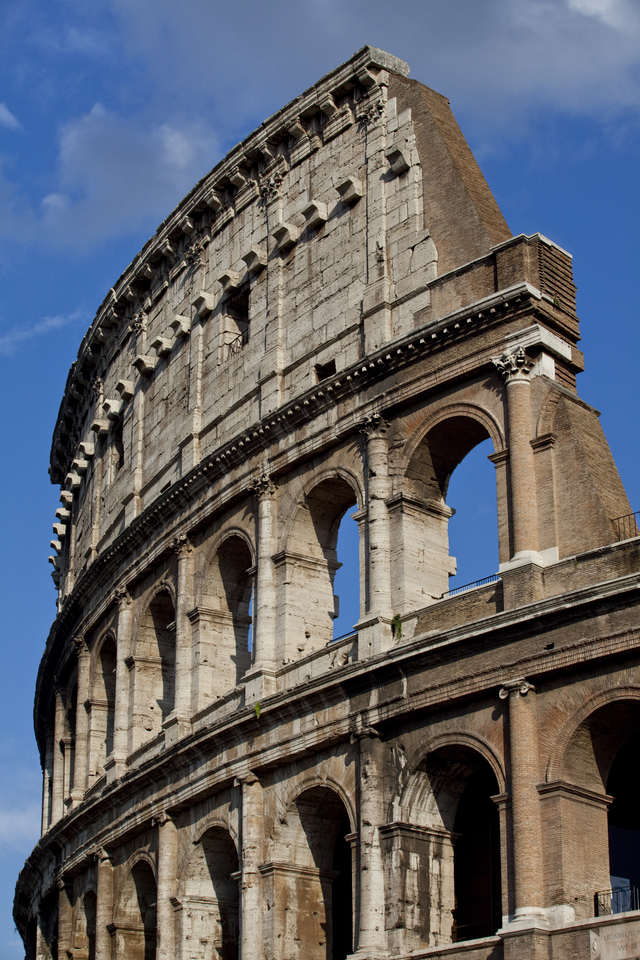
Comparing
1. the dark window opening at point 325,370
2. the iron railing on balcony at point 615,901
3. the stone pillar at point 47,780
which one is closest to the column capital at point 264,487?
the dark window opening at point 325,370

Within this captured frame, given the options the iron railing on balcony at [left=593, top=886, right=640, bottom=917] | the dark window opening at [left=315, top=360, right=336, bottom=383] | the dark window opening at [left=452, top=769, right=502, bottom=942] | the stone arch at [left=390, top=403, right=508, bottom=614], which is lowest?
the iron railing on balcony at [left=593, top=886, right=640, bottom=917]

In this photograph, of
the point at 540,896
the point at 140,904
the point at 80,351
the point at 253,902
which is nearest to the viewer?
the point at 540,896

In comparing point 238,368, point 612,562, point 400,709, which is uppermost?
point 238,368

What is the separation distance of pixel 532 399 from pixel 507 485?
1.36m

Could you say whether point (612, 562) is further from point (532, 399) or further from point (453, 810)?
point (453, 810)

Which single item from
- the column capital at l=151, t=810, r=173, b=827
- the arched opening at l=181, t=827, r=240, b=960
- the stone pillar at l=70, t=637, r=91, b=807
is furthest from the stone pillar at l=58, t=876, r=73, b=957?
the arched opening at l=181, t=827, r=240, b=960

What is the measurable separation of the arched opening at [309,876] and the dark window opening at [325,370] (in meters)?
7.57

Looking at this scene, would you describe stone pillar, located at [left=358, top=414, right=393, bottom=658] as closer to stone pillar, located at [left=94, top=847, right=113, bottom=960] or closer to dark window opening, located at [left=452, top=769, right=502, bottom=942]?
dark window opening, located at [left=452, top=769, right=502, bottom=942]

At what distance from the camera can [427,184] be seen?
83.2 feet

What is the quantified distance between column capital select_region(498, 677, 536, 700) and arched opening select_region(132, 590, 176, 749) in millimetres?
11456

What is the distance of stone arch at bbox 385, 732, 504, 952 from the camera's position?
20.5 metres

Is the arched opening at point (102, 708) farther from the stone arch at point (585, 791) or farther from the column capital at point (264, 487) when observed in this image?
the stone arch at point (585, 791)

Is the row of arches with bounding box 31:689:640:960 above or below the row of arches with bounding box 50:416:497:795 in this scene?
below

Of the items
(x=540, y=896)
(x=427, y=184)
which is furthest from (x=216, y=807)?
(x=427, y=184)
